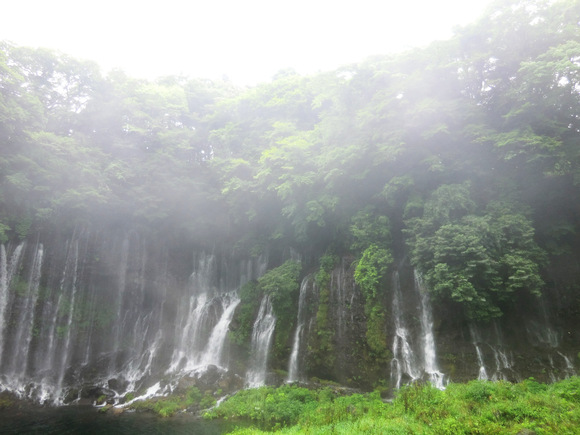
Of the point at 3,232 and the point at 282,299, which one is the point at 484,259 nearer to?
the point at 282,299

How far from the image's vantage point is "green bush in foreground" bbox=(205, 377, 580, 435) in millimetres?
6913

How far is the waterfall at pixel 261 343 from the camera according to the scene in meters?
16.5

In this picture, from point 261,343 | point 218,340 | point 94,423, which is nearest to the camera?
point 94,423

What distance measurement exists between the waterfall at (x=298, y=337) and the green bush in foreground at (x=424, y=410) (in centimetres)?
144

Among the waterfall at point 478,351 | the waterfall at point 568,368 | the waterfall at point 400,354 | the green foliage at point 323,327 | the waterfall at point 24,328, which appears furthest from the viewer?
the waterfall at point 24,328

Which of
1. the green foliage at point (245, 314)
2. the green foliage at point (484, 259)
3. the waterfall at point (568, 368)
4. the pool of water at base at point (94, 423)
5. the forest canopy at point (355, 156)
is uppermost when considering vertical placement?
the forest canopy at point (355, 156)

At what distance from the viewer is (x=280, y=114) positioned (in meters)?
22.6

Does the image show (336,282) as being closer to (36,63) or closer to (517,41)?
(517,41)

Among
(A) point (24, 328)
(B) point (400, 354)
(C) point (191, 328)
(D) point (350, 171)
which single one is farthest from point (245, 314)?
(A) point (24, 328)

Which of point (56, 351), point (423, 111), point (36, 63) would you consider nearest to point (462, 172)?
point (423, 111)

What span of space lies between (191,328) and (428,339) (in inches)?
566

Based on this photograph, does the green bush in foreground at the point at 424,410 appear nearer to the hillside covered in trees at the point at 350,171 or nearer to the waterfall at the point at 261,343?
the waterfall at the point at 261,343

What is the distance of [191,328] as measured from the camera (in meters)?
20.5

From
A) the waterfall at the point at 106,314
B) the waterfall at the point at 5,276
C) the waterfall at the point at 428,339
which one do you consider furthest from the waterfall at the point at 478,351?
the waterfall at the point at 5,276
